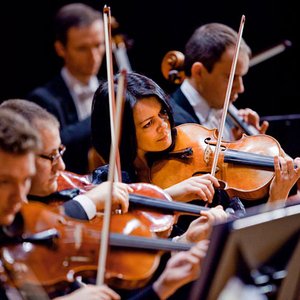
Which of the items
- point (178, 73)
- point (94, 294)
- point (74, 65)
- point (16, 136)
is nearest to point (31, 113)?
point (16, 136)

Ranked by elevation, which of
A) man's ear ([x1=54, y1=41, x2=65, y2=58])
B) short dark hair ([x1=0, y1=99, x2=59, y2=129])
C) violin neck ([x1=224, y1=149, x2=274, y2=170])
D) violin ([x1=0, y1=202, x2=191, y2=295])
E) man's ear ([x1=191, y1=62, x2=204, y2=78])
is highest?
short dark hair ([x1=0, y1=99, x2=59, y2=129])

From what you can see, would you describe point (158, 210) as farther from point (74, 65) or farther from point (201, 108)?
point (74, 65)

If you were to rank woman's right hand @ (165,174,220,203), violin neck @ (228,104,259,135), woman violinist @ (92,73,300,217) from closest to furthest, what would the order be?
1. woman's right hand @ (165,174,220,203)
2. woman violinist @ (92,73,300,217)
3. violin neck @ (228,104,259,135)

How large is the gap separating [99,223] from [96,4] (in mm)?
2478

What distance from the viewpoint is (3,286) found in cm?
147

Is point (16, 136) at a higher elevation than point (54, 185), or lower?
higher

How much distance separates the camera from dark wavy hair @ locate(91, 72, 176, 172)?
214cm

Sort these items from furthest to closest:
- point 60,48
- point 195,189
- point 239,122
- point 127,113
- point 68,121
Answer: point 60,48 < point 68,121 < point 239,122 < point 127,113 < point 195,189

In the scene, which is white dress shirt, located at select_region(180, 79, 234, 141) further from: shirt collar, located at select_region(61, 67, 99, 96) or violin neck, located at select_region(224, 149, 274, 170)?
shirt collar, located at select_region(61, 67, 99, 96)

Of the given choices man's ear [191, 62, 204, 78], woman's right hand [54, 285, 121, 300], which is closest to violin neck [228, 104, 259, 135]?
man's ear [191, 62, 204, 78]

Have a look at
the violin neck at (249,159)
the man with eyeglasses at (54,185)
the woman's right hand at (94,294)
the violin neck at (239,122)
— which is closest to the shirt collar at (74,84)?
the violin neck at (239,122)

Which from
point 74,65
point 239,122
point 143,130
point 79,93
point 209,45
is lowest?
point 79,93

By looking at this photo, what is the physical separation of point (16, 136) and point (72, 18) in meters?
2.18

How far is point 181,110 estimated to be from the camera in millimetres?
2588
